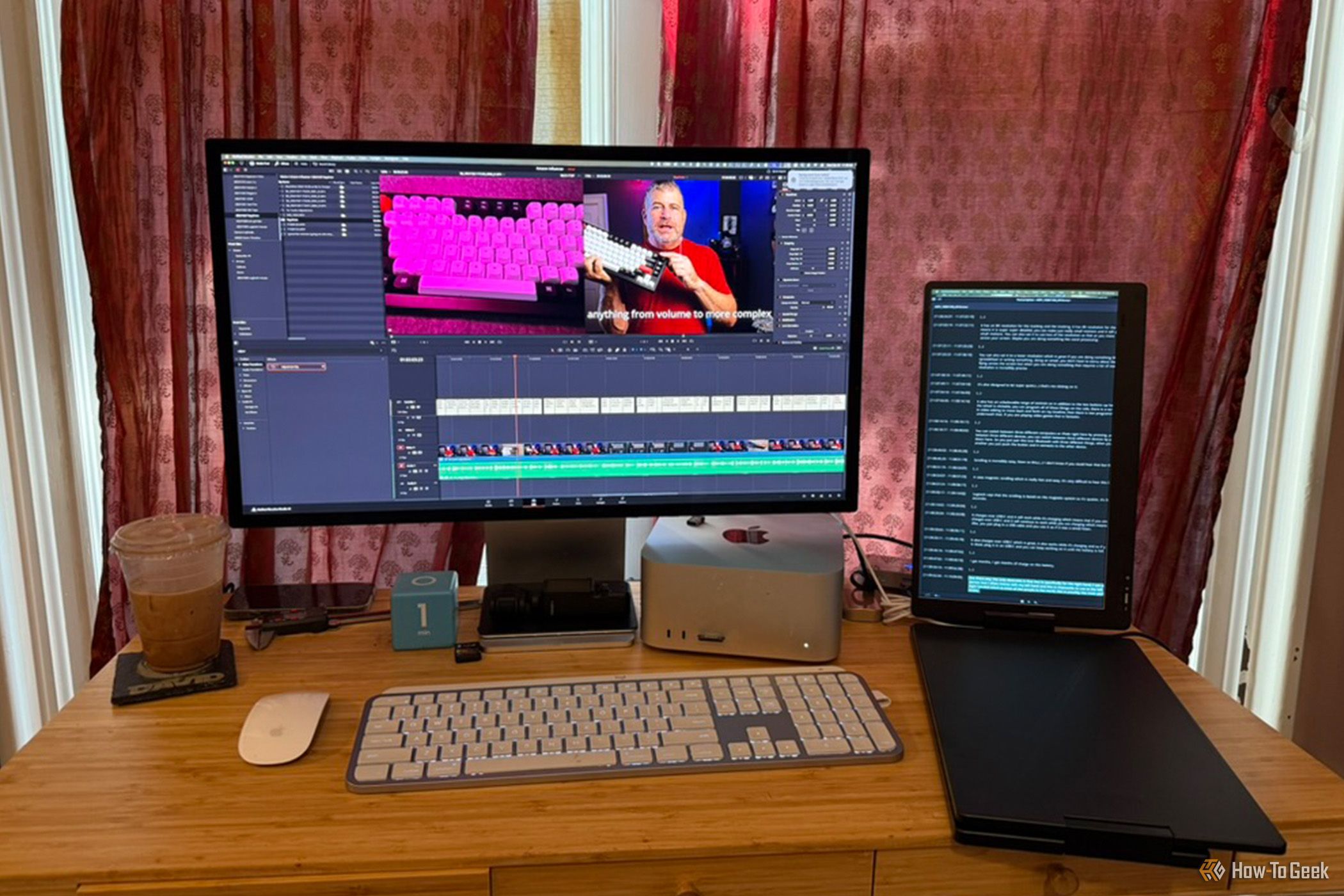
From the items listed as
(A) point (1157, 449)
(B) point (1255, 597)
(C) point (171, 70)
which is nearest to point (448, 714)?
(C) point (171, 70)

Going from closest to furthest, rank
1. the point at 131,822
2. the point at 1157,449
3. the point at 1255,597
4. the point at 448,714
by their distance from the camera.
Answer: the point at 131,822 < the point at 448,714 < the point at 1157,449 < the point at 1255,597

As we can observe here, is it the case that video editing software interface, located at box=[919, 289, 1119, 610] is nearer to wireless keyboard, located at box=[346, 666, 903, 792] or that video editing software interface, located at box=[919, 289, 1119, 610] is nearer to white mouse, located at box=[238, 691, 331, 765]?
wireless keyboard, located at box=[346, 666, 903, 792]

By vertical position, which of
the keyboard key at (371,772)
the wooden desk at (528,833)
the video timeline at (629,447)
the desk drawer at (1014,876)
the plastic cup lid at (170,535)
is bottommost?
the desk drawer at (1014,876)

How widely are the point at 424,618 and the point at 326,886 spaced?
1.36ft

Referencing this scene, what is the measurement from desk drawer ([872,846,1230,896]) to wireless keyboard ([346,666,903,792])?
0.36 ft

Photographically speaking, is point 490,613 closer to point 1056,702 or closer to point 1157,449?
point 1056,702

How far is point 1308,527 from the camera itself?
180 centimetres

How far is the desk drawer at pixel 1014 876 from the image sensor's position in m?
0.81

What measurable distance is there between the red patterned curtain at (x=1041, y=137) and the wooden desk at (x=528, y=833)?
2.96 feet

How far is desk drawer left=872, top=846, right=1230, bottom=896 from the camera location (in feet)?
2.65

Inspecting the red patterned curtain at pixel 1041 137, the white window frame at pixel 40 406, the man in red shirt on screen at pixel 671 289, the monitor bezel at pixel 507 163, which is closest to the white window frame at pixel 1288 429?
the red patterned curtain at pixel 1041 137

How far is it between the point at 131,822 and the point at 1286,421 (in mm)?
1883

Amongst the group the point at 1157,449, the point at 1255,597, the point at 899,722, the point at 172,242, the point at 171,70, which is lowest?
the point at 1255,597

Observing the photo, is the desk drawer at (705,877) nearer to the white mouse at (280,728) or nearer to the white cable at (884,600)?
the white mouse at (280,728)
